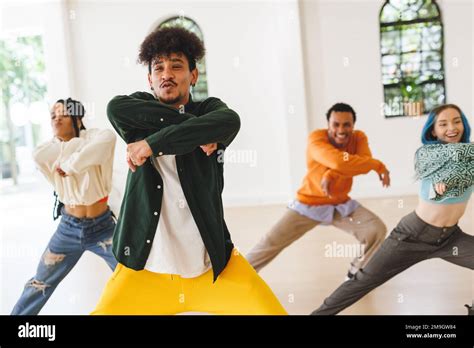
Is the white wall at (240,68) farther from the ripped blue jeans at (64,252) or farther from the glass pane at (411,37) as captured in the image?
the glass pane at (411,37)

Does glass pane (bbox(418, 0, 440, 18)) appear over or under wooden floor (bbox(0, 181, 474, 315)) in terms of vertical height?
over

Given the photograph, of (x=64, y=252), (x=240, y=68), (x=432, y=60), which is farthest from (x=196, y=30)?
(x=64, y=252)

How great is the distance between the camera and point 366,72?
2.68 m

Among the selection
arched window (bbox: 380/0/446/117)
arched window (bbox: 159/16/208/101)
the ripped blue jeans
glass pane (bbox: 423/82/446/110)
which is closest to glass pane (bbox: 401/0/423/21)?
arched window (bbox: 380/0/446/117)

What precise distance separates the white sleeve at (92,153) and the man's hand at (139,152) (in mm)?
547

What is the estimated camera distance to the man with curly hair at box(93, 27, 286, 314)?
7.07 ft

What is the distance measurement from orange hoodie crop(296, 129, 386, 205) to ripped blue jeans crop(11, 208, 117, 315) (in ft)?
3.11

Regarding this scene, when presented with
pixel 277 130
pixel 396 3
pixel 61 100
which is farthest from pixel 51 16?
pixel 396 3

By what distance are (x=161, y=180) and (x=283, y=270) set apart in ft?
3.21

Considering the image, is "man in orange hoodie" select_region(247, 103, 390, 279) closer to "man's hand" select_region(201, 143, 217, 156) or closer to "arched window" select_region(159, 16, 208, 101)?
"arched window" select_region(159, 16, 208, 101)

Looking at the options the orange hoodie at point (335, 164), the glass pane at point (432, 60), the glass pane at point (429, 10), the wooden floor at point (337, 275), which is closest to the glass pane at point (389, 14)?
the glass pane at point (429, 10)

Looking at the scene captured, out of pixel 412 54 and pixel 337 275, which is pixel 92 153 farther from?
pixel 412 54

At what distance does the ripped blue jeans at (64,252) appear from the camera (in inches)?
105
